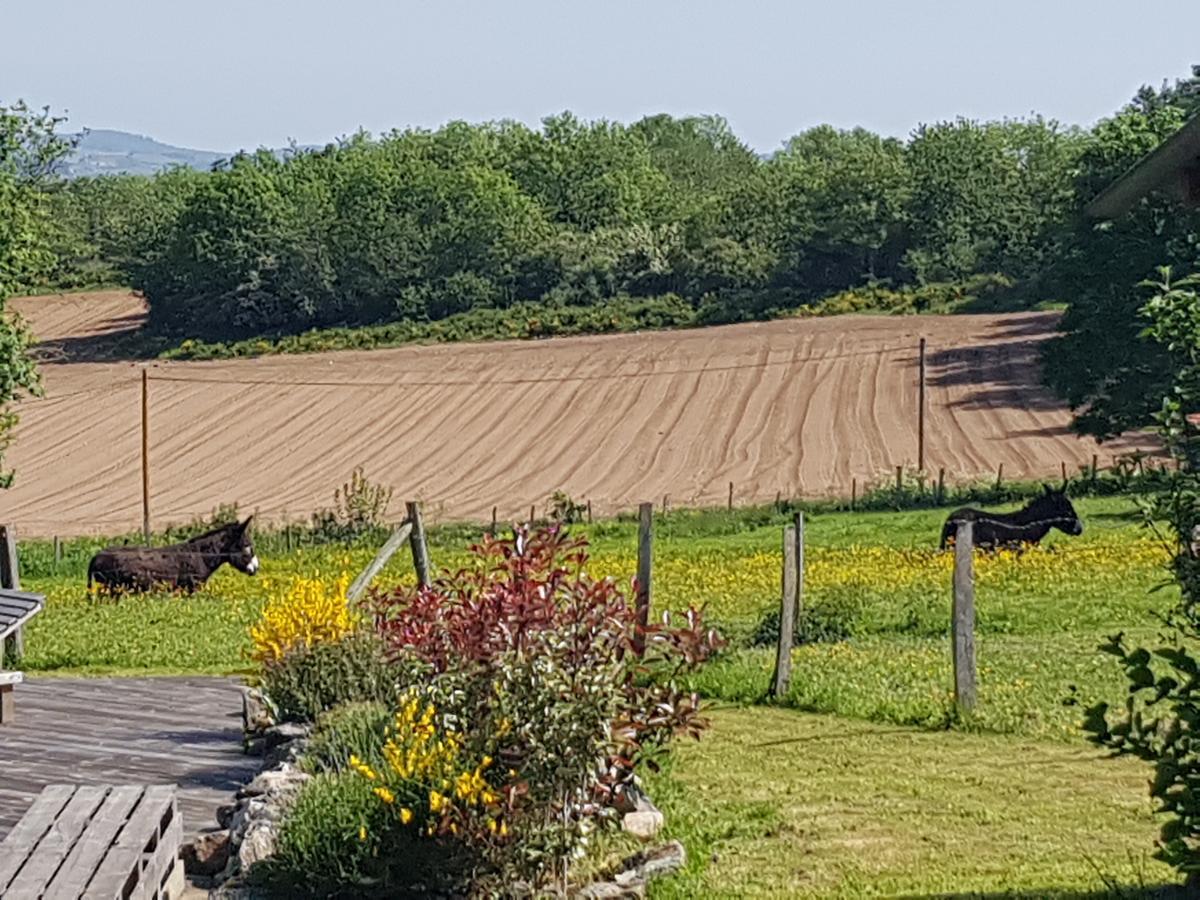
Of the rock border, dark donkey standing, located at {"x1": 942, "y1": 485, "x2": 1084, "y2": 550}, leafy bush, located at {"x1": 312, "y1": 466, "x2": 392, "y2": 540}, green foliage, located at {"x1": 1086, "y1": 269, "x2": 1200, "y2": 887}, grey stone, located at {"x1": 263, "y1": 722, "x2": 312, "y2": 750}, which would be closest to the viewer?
green foliage, located at {"x1": 1086, "y1": 269, "x2": 1200, "y2": 887}

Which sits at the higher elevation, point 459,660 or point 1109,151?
point 1109,151

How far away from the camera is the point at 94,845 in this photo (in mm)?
9648

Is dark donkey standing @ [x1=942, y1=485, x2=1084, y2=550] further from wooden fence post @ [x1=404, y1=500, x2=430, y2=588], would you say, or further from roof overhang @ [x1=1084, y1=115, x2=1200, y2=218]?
roof overhang @ [x1=1084, y1=115, x2=1200, y2=218]

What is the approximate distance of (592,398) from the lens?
68.3m

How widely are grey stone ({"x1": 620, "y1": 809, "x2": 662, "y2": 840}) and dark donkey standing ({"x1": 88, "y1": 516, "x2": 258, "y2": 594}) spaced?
68.2 feet

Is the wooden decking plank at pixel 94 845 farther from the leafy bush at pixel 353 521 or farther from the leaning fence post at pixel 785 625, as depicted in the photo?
the leafy bush at pixel 353 521

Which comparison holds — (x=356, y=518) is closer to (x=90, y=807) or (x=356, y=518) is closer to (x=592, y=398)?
(x=592, y=398)

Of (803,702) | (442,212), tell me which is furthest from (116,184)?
(803,702)

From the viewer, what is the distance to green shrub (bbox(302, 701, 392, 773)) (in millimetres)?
11680

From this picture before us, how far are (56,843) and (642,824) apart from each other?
3449mm

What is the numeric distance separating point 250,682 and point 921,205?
8879 cm

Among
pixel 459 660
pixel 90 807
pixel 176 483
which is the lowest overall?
pixel 176 483

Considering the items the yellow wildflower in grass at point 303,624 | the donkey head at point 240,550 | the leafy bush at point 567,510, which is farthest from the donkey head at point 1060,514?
the yellow wildflower in grass at point 303,624

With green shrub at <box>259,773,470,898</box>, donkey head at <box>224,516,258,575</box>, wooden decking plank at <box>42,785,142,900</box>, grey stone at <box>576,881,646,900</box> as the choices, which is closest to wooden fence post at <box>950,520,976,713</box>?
grey stone at <box>576,881,646,900</box>
